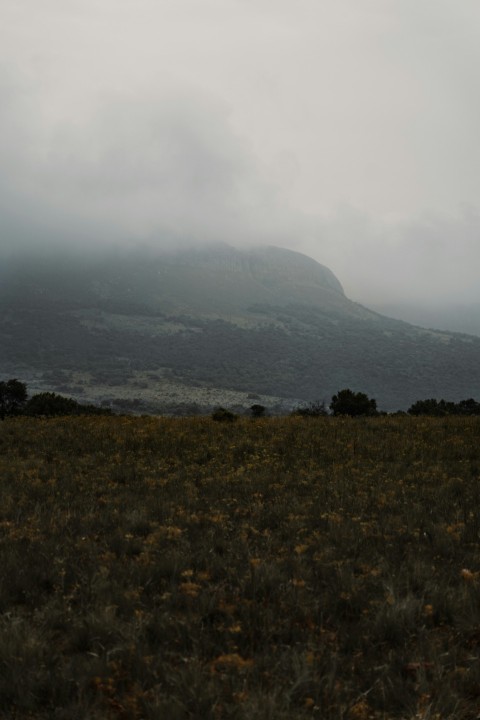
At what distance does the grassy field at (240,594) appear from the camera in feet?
12.8

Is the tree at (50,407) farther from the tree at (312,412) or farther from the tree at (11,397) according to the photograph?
the tree at (312,412)

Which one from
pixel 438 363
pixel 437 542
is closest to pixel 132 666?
pixel 437 542

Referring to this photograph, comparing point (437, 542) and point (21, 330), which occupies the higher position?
point (21, 330)

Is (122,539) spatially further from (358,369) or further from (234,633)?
(358,369)

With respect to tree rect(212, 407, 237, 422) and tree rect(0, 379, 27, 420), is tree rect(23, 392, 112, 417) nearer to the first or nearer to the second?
tree rect(0, 379, 27, 420)

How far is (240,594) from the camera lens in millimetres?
5527

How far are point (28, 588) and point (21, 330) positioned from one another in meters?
193

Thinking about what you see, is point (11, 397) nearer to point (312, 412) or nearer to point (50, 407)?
point (50, 407)

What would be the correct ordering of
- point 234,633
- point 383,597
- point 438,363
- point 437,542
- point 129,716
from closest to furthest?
1. point 129,716
2. point 234,633
3. point 383,597
4. point 437,542
5. point 438,363

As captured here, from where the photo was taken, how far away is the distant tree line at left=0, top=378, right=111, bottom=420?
25.0 meters

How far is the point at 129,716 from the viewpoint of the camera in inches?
145

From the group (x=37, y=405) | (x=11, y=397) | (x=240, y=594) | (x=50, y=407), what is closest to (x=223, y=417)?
(x=50, y=407)

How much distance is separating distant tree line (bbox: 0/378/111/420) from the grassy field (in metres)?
14.4

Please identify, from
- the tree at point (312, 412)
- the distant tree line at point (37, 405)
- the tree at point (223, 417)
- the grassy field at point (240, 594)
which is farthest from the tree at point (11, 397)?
the grassy field at point (240, 594)
